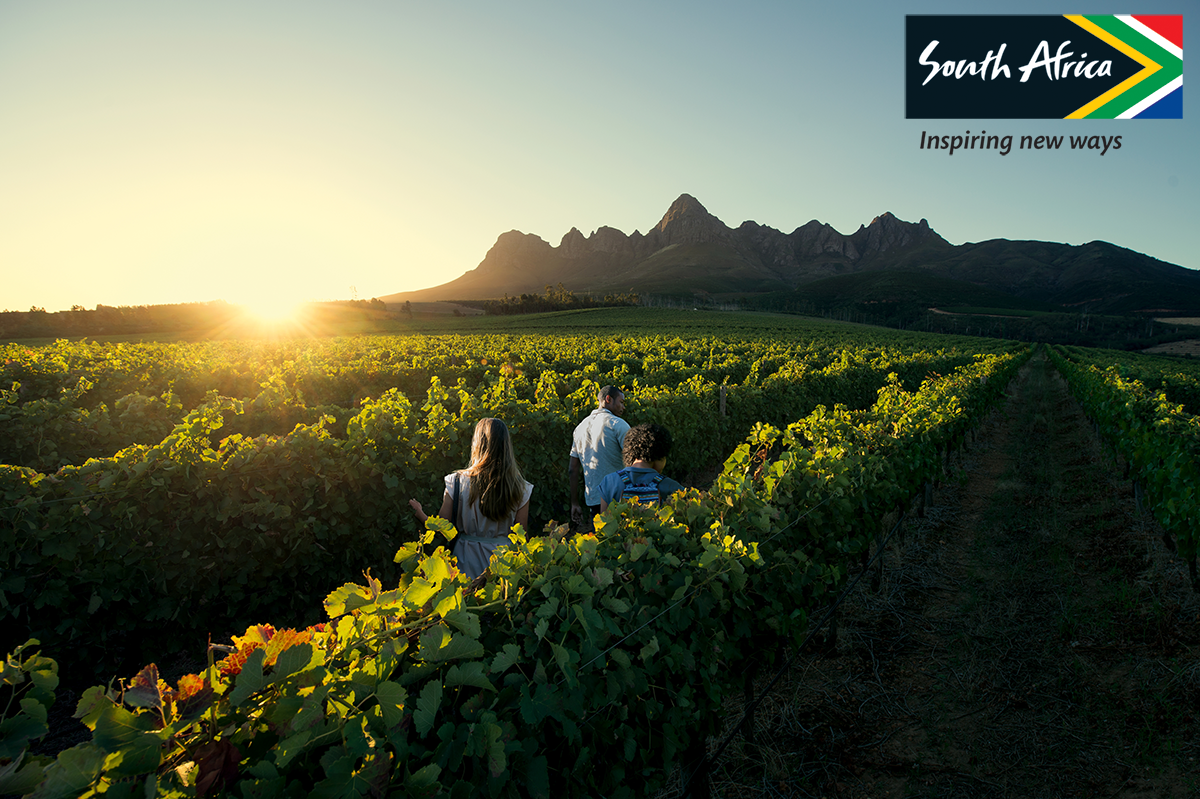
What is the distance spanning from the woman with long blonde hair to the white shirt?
1747mm

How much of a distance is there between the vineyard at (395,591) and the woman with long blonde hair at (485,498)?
544 millimetres

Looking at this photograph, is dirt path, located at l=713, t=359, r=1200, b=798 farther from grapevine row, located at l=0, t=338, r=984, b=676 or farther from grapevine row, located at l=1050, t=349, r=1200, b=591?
grapevine row, located at l=0, t=338, r=984, b=676

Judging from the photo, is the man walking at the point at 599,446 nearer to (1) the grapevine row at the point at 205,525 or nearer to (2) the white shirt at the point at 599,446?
(2) the white shirt at the point at 599,446

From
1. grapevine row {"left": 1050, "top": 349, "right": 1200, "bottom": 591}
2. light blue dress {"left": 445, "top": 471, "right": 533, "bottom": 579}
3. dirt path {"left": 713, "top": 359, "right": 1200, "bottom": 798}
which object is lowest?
dirt path {"left": 713, "top": 359, "right": 1200, "bottom": 798}

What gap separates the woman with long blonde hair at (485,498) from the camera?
142 inches

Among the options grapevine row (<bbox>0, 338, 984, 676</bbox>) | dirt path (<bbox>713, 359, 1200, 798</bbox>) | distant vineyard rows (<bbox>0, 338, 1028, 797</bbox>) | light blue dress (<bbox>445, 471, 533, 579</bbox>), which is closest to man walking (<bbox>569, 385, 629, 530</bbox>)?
distant vineyard rows (<bbox>0, 338, 1028, 797</bbox>)

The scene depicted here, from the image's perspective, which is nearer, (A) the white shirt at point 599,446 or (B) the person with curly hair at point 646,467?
(B) the person with curly hair at point 646,467

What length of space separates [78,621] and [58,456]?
19.9 feet

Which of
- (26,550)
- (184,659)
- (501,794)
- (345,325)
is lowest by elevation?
(184,659)

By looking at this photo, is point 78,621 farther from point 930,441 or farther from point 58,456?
point 930,441

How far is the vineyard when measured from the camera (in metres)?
1.54

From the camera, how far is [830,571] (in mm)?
4168

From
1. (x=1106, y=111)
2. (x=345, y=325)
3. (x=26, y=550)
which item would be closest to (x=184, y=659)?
(x=26, y=550)

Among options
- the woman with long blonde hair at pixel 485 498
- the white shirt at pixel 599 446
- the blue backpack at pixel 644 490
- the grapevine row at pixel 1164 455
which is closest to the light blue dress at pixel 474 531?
the woman with long blonde hair at pixel 485 498
